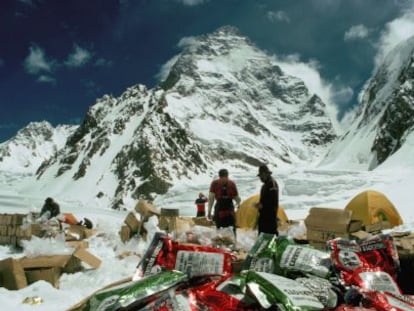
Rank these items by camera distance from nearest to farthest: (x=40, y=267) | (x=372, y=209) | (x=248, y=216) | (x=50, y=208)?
(x=40, y=267) < (x=50, y=208) < (x=372, y=209) < (x=248, y=216)

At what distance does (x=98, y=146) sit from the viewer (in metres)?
144

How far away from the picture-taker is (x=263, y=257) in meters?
3.83

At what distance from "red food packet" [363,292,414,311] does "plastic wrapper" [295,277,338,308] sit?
0.62 feet

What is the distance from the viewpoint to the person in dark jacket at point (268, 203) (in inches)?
275

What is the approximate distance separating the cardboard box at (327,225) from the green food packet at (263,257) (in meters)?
4.05

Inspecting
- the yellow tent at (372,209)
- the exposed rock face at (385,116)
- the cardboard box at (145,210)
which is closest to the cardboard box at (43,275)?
the cardboard box at (145,210)

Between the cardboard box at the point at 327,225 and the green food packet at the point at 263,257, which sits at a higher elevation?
the cardboard box at the point at 327,225

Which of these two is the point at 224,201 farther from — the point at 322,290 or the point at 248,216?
the point at 248,216

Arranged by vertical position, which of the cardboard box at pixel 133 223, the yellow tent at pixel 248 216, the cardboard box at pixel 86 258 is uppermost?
the yellow tent at pixel 248 216

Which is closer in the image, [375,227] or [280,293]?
[280,293]

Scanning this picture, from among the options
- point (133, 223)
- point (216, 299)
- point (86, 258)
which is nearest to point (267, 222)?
point (86, 258)

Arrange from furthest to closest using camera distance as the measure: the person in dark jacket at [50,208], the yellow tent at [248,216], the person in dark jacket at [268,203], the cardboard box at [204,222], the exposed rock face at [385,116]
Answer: the exposed rock face at [385,116] → the yellow tent at [248,216] → the person in dark jacket at [50,208] → the cardboard box at [204,222] → the person in dark jacket at [268,203]

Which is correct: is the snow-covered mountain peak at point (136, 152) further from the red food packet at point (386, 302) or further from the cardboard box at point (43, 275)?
the red food packet at point (386, 302)

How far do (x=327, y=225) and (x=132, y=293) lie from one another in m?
5.74
